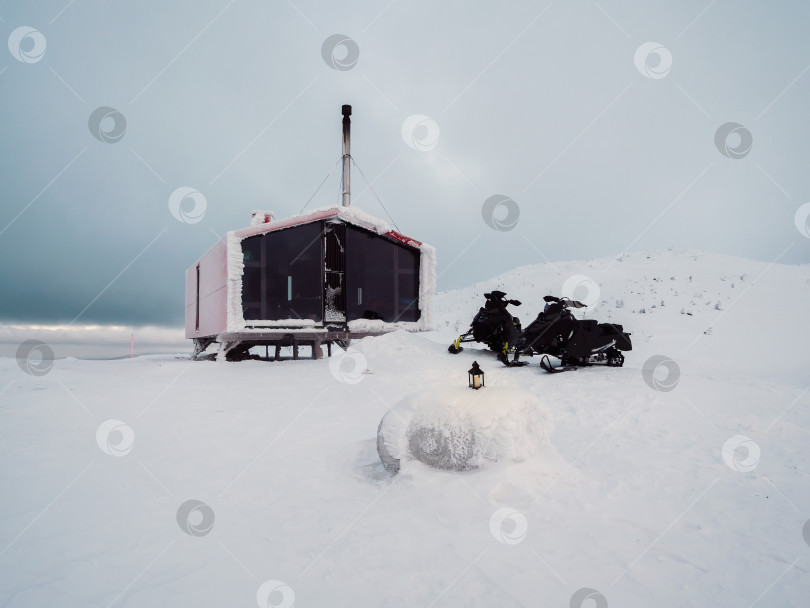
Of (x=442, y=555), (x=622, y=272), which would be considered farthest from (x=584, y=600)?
(x=622, y=272)

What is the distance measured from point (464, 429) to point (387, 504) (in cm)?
98

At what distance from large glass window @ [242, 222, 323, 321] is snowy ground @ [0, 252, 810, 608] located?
5383 mm

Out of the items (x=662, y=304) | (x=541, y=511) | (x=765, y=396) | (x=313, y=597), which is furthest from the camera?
(x=662, y=304)

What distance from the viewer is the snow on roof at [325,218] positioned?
12141 mm

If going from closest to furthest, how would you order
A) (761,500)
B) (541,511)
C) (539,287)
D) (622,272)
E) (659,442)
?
(541,511) → (761,500) → (659,442) → (622,272) → (539,287)

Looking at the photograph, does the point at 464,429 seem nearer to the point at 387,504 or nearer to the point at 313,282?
the point at 387,504

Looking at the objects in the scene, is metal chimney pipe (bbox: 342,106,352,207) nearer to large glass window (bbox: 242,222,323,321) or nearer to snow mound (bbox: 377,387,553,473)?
large glass window (bbox: 242,222,323,321)

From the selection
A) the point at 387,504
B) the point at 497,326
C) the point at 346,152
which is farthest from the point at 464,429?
the point at 346,152

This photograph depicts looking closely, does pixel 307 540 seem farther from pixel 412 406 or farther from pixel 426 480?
pixel 412 406

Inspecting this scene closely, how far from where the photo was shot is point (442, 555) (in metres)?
2.79

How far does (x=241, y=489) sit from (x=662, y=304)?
63.3ft

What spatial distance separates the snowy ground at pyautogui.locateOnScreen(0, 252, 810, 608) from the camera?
2.50 m

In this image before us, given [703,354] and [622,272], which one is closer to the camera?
[703,354]

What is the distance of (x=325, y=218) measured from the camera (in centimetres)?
1248
